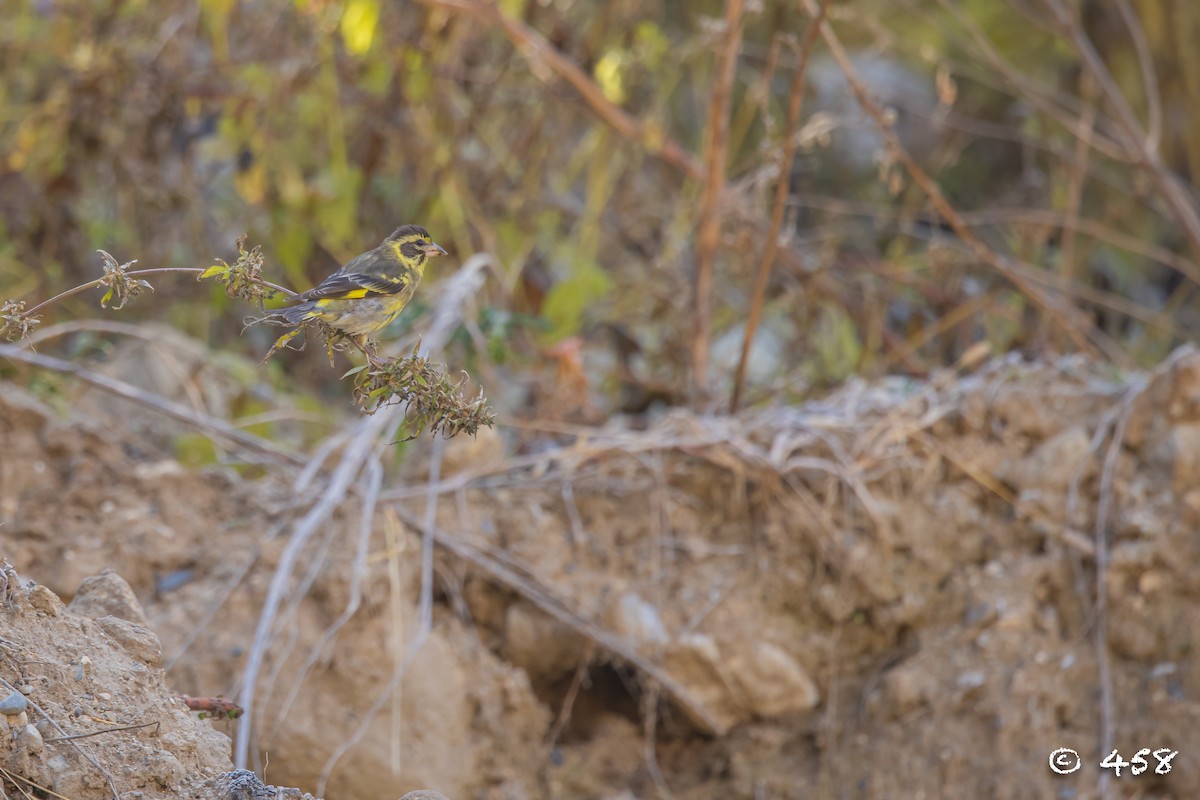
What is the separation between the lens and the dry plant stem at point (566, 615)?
4570 millimetres

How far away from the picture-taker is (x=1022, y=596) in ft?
15.3

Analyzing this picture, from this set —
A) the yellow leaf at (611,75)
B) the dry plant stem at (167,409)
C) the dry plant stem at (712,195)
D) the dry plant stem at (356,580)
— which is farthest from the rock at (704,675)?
the yellow leaf at (611,75)

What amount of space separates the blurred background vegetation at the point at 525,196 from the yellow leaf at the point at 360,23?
0.04ft

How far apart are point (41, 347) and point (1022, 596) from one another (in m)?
4.28

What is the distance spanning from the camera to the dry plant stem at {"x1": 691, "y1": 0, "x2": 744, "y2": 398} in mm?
5387

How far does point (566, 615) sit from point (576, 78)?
270 cm

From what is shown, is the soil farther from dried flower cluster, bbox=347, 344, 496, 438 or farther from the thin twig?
dried flower cluster, bbox=347, 344, 496, 438

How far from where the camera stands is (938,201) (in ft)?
18.4

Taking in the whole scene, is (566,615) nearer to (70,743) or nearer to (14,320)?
(70,743)

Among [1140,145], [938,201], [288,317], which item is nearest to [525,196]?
[938,201]

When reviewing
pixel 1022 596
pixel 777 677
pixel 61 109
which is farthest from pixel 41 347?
pixel 1022 596

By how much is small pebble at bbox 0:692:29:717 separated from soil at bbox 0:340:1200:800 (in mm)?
1455

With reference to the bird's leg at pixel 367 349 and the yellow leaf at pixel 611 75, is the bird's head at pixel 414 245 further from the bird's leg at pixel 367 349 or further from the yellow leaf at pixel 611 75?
the yellow leaf at pixel 611 75

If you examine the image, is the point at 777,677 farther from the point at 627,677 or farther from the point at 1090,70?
the point at 1090,70
